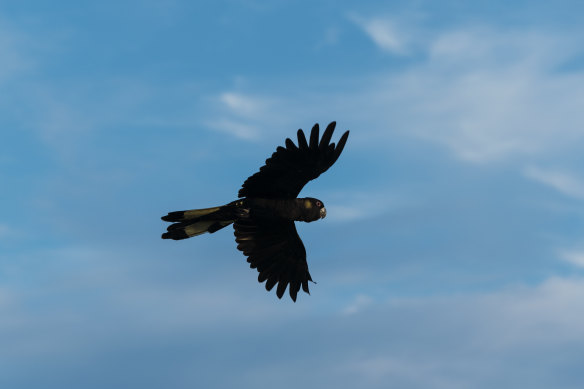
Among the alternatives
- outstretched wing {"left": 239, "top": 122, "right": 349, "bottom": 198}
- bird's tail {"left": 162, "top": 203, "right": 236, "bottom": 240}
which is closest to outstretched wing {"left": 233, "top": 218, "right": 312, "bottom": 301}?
bird's tail {"left": 162, "top": 203, "right": 236, "bottom": 240}

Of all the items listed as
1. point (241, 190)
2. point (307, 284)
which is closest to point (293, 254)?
point (307, 284)

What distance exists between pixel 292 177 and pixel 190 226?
2.52m

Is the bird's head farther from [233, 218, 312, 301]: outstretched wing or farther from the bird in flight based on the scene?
[233, 218, 312, 301]: outstretched wing

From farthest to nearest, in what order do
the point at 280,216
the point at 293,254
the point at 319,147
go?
the point at 293,254 → the point at 280,216 → the point at 319,147

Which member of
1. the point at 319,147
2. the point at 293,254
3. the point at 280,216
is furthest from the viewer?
the point at 293,254

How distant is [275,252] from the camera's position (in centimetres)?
1928

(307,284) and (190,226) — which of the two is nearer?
(190,226)

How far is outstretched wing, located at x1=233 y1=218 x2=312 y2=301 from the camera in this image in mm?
18953

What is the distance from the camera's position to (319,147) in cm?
1694

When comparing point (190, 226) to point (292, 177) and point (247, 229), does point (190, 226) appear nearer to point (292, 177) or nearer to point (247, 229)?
point (247, 229)

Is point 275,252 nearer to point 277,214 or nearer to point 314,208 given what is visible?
point 277,214

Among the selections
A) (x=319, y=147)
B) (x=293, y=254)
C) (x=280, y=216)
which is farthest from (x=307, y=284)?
(x=319, y=147)

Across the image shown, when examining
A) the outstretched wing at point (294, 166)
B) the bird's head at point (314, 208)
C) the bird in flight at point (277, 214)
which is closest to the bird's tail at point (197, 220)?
the bird in flight at point (277, 214)

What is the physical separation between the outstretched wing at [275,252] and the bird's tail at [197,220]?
0.61 m
